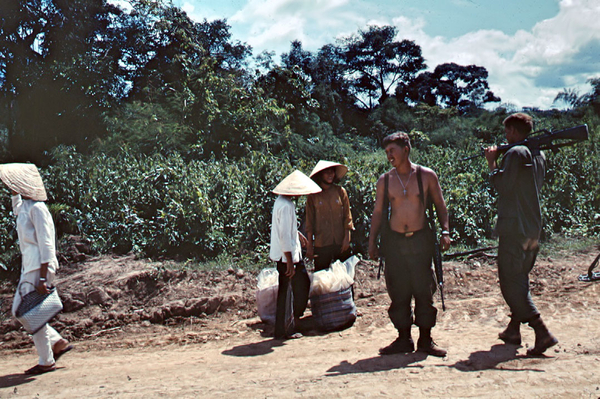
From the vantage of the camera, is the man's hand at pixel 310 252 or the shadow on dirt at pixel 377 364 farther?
the man's hand at pixel 310 252

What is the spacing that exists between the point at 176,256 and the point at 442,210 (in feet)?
16.9

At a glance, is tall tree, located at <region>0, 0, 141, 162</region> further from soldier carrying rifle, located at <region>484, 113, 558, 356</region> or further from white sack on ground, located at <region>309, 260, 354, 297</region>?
soldier carrying rifle, located at <region>484, 113, 558, 356</region>

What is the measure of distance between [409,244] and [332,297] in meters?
1.47

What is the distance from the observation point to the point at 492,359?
14.9 feet

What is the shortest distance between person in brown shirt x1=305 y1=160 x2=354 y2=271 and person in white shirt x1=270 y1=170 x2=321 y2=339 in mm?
439

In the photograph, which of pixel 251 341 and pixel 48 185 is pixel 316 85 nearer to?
pixel 48 185

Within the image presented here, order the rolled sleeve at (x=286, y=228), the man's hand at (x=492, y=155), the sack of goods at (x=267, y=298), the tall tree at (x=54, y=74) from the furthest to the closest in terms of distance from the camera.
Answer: the tall tree at (x=54, y=74), the sack of goods at (x=267, y=298), the rolled sleeve at (x=286, y=228), the man's hand at (x=492, y=155)

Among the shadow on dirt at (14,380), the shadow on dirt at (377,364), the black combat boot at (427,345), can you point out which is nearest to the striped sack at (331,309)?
the shadow on dirt at (377,364)

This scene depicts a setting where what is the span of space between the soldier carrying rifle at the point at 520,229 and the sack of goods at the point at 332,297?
176cm

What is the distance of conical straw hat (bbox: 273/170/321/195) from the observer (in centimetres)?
546

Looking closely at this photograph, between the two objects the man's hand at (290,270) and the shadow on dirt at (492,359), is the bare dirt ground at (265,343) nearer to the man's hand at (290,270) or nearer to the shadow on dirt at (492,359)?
the shadow on dirt at (492,359)

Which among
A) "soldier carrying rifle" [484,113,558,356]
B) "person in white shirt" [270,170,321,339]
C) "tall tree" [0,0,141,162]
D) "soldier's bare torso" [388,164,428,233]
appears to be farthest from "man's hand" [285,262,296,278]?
"tall tree" [0,0,141,162]

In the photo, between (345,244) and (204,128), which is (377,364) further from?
(204,128)

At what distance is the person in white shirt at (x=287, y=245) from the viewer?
5426 millimetres
